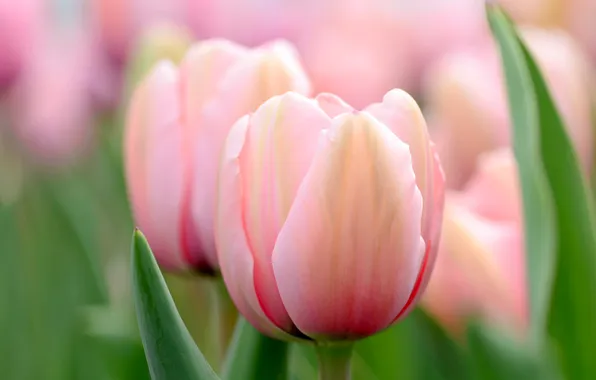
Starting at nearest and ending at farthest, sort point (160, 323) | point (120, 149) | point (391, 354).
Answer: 1. point (160, 323)
2. point (391, 354)
3. point (120, 149)

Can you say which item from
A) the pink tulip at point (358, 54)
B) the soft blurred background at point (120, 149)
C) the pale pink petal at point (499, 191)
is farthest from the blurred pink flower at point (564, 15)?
the pale pink petal at point (499, 191)

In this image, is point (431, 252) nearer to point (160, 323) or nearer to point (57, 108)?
point (160, 323)

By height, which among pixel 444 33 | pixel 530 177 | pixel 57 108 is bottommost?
pixel 57 108

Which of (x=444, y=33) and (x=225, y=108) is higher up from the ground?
(x=225, y=108)

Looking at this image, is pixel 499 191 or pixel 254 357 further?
pixel 499 191

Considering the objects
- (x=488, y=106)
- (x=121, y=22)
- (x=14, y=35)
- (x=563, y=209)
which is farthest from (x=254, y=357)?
(x=121, y=22)

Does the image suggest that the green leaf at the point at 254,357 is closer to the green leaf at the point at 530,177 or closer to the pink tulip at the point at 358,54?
the green leaf at the point at 530,177
